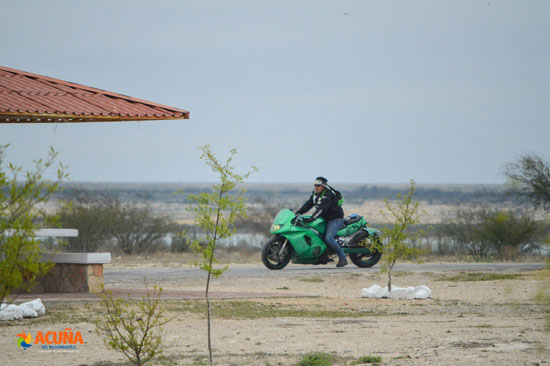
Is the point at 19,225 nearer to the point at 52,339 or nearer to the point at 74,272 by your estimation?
the point at 52,339

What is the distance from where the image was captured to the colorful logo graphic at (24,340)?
9.91 meters

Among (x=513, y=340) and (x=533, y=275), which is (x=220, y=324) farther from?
(x=533, y=275)

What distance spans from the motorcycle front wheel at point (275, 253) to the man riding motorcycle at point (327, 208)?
830 mm

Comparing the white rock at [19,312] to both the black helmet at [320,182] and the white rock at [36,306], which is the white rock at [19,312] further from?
the black helmet at [320,182]

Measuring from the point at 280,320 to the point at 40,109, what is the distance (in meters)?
4.37

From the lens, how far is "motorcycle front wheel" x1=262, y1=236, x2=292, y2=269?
62.0ft

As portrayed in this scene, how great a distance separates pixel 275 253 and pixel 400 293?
4.41m

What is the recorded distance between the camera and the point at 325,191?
18375mm

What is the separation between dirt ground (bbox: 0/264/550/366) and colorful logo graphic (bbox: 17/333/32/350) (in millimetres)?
74

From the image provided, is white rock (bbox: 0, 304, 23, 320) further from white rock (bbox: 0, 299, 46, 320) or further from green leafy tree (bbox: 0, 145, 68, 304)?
green leafy tree (bbox: 0, 145, 68, 304)

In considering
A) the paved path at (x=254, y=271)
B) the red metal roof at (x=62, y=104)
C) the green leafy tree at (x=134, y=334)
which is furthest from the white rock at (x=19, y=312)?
the paved path at (x=254, y=271)

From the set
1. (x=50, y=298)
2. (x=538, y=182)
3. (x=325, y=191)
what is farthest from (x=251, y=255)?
(x=50, y=298)

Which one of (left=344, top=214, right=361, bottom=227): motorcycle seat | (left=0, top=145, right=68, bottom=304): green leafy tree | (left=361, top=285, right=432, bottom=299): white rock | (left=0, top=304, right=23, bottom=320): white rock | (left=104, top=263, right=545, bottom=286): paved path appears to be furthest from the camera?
(left=104, top=263, right=545, bottom=286): paved path

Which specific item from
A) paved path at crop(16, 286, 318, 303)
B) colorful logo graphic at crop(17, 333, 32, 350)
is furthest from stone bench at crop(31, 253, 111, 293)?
colorful logo graphic at crop(17, 333, 32, 350)
